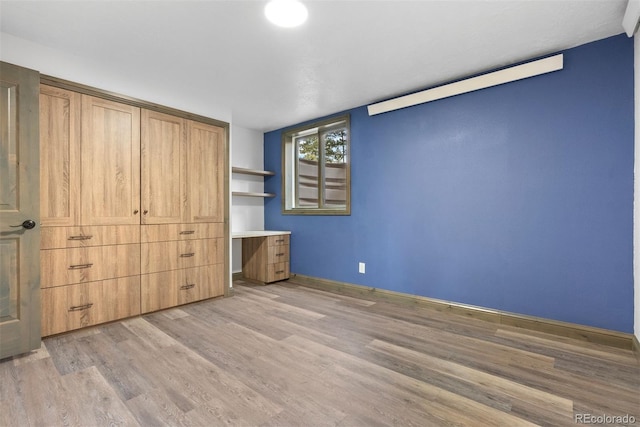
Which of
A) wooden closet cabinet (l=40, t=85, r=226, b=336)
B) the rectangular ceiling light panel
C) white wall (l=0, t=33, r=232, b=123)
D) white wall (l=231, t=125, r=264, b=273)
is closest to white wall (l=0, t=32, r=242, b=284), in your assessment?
white wall (l=0, t=33, r=232, b=123)

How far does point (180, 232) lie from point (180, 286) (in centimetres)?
57

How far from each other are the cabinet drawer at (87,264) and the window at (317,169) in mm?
2188

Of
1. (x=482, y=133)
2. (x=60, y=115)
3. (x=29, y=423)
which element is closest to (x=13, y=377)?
(x=29, y=423)

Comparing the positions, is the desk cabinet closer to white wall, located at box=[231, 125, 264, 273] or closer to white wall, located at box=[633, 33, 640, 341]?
white wall, located at box=[231, 125, 264, 273]

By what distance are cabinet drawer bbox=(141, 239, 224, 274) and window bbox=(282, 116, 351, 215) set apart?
1.34m

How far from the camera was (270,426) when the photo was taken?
1.42m

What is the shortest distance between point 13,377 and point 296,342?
1726mm

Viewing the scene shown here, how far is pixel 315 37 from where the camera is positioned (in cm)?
224

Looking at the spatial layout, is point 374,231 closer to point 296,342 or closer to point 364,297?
point 364,297

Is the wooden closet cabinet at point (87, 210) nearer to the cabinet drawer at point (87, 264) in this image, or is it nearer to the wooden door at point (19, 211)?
the cabinet drawer at point (87, 264)

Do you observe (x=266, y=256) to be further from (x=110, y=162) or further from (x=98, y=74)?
(x=98, y=74)

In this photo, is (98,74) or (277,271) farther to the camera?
(277,271)

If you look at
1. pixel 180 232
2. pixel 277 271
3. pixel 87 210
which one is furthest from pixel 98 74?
pixel 277 271

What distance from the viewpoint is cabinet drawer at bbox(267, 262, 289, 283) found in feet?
13.9
